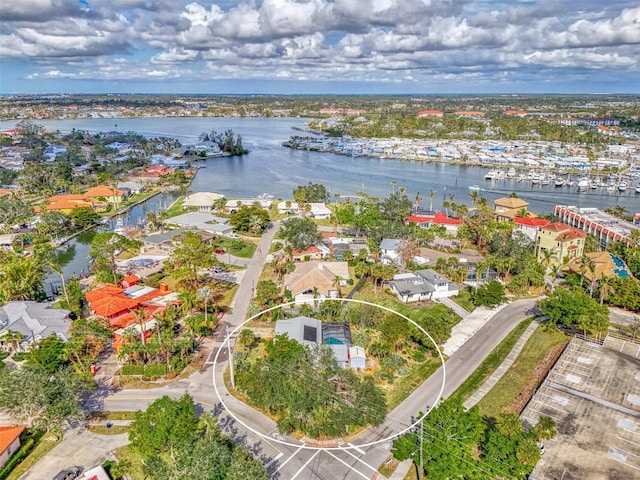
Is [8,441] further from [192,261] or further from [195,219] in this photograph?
[195,219]

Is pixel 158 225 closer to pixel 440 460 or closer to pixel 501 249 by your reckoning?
pixel 501 249

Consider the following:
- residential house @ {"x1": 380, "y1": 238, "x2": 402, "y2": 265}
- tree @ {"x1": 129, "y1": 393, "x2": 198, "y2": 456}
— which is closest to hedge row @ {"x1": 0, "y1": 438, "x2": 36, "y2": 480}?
tree @ {"x1": 129, "y1": 393, "x2": 198, "y2": 456}

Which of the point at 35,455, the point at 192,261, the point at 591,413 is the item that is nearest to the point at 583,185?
the point at 591,413

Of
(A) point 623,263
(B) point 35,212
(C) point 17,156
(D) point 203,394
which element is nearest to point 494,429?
(D) point 203,394

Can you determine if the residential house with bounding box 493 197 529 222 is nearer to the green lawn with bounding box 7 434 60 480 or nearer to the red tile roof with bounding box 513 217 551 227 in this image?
the red tile roof with bounding box 513 217 551 227

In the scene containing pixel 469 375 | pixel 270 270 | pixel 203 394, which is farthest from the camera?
pixel 270 270

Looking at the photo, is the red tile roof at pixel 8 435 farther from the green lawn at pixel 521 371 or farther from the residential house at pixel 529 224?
the residential house at pixel 529 224

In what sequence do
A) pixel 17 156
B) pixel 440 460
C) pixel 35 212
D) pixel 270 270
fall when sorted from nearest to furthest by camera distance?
pixel 440 460, pixel 270 270, pixel 35 212, pixel 17 156

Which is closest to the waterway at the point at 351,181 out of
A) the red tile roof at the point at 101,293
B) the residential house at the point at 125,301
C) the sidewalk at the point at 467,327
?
the red tile roof at the point at 101,293
